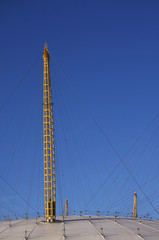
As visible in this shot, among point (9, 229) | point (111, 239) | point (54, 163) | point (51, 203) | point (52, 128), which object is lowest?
point (111, 239)

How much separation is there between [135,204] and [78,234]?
327 feet

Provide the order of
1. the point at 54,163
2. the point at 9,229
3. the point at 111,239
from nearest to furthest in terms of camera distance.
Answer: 1. the point at 111,239
2. the point at 9,229
3. the point at 54,163

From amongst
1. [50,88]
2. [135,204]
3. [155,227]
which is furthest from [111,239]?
[135,204]

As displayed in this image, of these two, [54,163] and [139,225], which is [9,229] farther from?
[139,225]

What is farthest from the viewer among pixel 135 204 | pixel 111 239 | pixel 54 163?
pixel 135 204

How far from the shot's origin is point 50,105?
289 feet

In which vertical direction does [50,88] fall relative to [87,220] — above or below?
above

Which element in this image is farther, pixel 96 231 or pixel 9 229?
pixel 9 229

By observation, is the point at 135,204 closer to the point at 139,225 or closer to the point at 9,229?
the point at 139,225

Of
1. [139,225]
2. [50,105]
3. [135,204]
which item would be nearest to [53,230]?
[139,225]

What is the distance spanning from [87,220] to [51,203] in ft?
30.1

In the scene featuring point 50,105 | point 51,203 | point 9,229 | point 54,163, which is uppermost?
point 50,105

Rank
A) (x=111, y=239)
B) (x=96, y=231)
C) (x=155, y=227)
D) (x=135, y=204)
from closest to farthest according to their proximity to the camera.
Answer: (x=111, y=239) < (x=96, y=231) < (x=155, y=227) < (x=135, y=204)

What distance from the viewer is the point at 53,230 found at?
224 ft
